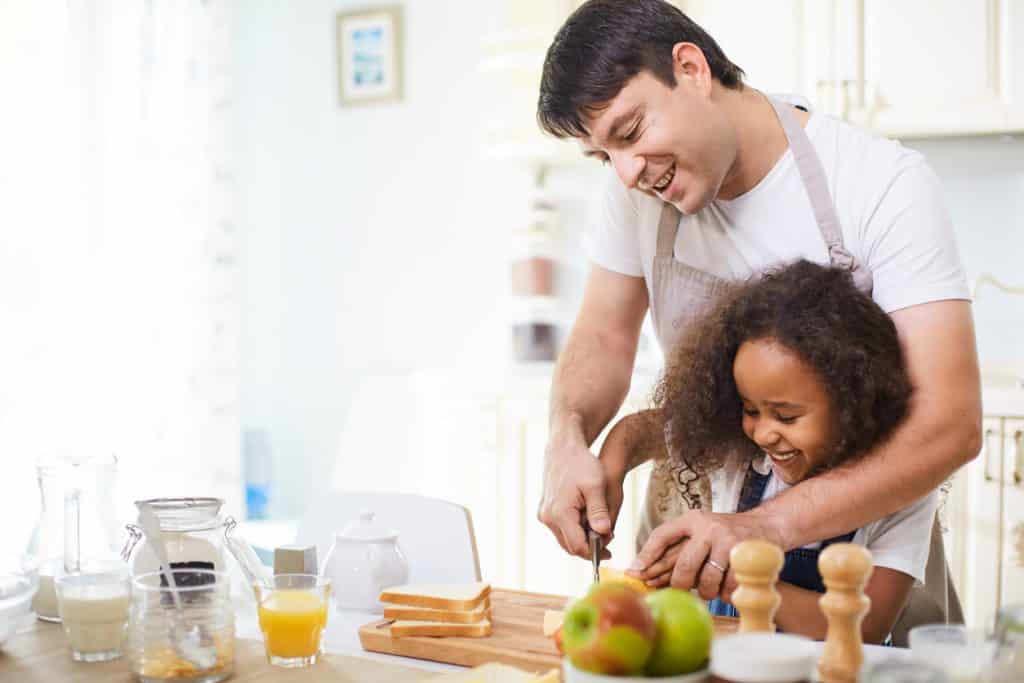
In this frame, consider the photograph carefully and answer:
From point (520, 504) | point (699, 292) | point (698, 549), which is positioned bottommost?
point (520, 504)

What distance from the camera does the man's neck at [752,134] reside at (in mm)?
1529

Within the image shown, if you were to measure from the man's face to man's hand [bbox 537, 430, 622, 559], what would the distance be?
1.25 feet

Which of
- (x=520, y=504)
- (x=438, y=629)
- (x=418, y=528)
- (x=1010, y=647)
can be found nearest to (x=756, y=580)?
(x=1010, y=647)

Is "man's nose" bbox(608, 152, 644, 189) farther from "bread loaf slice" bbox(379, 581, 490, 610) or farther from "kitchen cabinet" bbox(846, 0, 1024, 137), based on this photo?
"kitchen cabinet" bbox(846, 0, 1024, 137)

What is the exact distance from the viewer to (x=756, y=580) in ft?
3.06

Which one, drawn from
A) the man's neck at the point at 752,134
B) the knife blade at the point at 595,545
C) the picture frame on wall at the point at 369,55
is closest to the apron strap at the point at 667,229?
the man's neck at the point at 752,134

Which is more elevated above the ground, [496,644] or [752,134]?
[752,134]

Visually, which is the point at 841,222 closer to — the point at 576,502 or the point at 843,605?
the point at 576,502

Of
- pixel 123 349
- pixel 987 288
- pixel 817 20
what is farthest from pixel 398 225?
pixel 987 288

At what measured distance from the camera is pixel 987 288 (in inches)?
125

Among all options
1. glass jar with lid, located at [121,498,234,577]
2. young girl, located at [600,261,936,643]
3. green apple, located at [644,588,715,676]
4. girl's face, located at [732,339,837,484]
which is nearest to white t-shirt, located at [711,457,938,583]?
young girl, located at [600,261,936,643]

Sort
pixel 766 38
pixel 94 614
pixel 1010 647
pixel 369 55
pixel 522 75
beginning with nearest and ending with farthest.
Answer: pixel 1010 647 < pixel 94 614 < pixel 766 38 < pixel 522 75 < pixel 369 55

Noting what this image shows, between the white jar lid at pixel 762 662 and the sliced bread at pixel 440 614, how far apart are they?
51 centimetres

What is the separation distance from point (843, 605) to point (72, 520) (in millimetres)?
939
